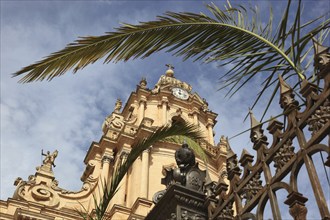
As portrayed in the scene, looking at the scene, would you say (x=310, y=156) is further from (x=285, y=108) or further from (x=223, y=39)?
(x=223, y=39)

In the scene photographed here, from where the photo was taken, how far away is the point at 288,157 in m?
3.31

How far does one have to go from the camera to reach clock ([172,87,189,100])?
28667mm

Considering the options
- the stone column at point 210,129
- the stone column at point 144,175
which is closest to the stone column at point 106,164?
the stone column at point 144,175

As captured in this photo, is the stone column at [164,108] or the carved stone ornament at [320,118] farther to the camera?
the stone column at [164,108]

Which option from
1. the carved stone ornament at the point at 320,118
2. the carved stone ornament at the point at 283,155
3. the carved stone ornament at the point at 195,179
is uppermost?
the carved stone ornament at the point at 195,179

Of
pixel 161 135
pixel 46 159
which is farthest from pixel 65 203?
pixel 161 135

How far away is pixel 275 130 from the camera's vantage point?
11.7 feet

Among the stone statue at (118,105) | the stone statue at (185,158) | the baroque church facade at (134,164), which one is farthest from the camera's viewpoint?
the stone statue at (118,105)

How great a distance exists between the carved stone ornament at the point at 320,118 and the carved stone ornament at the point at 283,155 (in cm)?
23

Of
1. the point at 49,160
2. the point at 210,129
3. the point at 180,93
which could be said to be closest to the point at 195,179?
the point at 49,160

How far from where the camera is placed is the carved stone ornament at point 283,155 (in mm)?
3315

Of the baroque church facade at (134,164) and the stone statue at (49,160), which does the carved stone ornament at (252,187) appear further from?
the stone statue at (49,160)

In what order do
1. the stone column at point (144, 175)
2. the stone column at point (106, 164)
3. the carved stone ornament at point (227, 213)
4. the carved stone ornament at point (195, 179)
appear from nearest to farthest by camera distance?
the carved stone ornament at point (227, 213) < the carved stone ornament at point (195, 179) < the stone column at point (144, 175) < the stone column at point (106, 164)

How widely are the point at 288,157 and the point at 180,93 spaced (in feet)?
84.6
